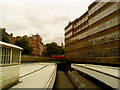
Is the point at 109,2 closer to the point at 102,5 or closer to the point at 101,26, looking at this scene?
the point at 102,5

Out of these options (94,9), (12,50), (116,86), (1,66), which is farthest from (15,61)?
(94,9)

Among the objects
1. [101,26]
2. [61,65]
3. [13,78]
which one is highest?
[101,26]

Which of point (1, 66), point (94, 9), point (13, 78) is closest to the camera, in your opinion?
point (1, 66)

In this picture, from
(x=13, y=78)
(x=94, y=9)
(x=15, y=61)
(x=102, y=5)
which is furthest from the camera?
(x=94, y=9)

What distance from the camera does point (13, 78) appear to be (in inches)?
333

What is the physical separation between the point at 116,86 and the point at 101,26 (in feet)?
85.9

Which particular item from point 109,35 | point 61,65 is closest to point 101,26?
point 109,35

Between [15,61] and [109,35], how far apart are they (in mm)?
25186

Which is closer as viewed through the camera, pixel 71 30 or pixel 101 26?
pixel 101 26

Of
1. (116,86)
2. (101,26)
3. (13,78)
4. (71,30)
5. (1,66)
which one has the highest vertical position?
(71,30)

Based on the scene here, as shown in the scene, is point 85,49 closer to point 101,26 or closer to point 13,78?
point 101,26

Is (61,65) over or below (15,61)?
below

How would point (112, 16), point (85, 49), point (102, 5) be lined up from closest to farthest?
point (112, 16), point (102, 5), point (85, 49)

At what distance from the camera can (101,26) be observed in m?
32.5
